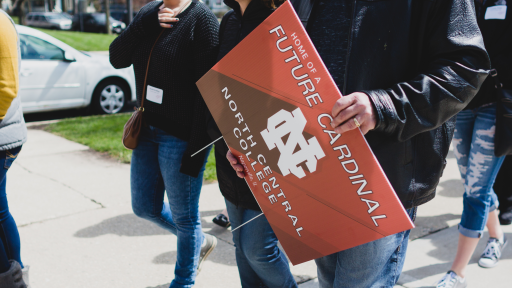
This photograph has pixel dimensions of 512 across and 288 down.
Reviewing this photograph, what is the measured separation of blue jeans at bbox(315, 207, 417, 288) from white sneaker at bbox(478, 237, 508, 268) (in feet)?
5.97

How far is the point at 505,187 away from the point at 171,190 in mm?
3060

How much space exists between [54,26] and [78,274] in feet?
128

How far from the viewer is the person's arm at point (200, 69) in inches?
94.1

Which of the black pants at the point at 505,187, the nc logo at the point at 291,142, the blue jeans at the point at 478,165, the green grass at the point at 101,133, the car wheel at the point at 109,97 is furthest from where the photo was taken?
the car wheel at the point at 109,97

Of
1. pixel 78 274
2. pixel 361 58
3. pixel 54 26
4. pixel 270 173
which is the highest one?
pixel 361 58

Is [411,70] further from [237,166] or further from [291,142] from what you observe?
[237,166]

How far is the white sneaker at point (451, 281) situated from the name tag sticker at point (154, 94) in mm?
2024

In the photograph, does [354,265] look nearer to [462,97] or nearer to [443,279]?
[462,97]

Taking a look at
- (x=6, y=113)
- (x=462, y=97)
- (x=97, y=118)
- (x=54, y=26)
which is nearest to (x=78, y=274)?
(x=6, y=113)

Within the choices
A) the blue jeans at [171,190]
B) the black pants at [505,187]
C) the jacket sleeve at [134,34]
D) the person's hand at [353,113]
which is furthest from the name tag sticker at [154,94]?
the black pants at [505,187]

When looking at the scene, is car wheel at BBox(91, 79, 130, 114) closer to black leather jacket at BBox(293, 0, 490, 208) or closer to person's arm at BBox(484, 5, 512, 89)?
person's arm at BBox(484, 5, 512, 89)

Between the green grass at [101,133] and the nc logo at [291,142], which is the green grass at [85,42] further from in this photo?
the nc logo at [291,142]

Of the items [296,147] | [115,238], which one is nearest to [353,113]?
[296,147]

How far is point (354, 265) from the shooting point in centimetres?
168
